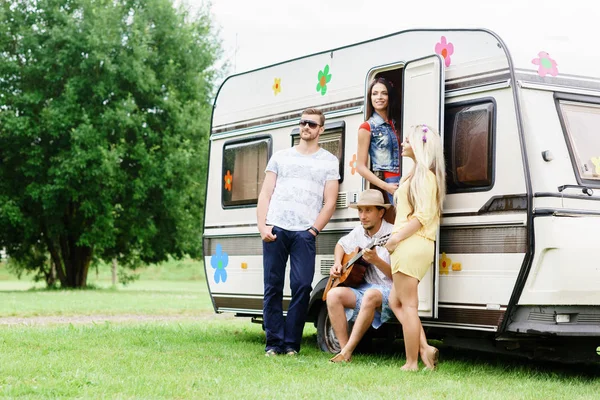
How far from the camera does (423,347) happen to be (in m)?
7.29

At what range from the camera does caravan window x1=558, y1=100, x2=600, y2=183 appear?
6.82 m

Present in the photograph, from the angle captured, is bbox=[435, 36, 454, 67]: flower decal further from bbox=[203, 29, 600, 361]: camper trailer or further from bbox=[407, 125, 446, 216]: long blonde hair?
bbox=[407, 125, 446, 216]: long blonde hair

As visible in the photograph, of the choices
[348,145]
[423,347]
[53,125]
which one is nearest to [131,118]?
[53,125]

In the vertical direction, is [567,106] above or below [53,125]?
Answer: below

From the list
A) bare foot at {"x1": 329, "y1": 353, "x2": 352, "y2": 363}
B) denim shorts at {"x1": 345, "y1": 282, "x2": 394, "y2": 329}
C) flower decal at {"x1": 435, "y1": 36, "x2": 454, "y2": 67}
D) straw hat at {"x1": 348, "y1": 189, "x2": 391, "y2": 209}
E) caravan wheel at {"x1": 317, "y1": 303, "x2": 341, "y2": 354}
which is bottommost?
bare foot at {"x1": 329, "y1": 353, "x2": 352, "y2": 363}

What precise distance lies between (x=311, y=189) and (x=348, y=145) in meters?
0.62

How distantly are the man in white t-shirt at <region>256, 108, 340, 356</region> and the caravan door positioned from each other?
770 millimetres

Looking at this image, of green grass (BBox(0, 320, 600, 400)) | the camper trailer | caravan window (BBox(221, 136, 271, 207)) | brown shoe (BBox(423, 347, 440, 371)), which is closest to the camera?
green grass (BBox(0, 320, 600, 400))

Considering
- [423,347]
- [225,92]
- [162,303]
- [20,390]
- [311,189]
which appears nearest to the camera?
[20,390]

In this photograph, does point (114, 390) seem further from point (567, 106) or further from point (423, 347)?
point (567, 106)

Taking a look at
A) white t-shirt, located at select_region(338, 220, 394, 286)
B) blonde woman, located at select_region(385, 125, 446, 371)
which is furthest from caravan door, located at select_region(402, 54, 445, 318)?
white t-shirt, located at select_region(338, 220, 394, 286)

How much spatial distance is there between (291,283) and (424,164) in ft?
5.74

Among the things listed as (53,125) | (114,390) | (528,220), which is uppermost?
(53,125)

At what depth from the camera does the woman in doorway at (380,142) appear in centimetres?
788
